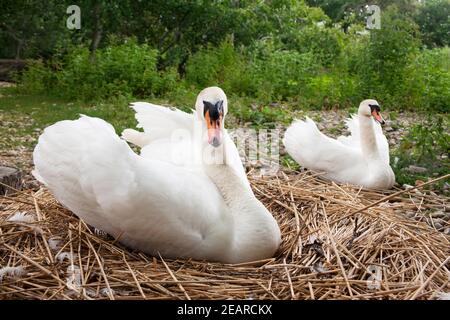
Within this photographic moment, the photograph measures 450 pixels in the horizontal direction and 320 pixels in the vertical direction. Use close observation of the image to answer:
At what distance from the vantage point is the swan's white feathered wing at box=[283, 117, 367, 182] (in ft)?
11.9

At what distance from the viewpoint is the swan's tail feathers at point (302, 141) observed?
12.5 feet

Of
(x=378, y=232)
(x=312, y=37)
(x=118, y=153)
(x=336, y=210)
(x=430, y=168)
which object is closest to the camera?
(x=118, y=153)

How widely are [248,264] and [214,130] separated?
0.50 meters

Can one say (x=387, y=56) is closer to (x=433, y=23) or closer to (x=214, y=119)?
(x=433, y=23)

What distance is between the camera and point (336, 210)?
8.66ft

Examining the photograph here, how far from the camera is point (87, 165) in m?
1.83

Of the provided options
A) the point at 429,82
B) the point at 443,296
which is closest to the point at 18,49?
the point at 429,82

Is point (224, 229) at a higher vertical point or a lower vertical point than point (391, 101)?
lower

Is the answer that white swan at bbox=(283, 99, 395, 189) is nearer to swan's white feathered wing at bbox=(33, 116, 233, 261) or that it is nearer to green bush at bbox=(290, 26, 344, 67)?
swan's white feathered wing at bbox=(33, 116, 233, 261)

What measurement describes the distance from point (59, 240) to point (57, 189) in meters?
0.25

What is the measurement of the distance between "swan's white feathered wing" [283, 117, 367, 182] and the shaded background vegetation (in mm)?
1257

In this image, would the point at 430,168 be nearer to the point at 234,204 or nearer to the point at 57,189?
the point at 234,204

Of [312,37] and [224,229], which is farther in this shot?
[312,37]
